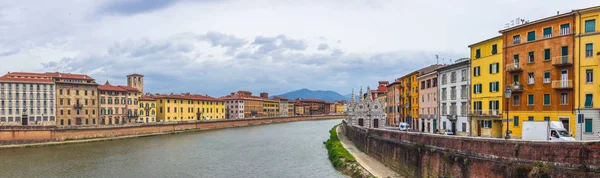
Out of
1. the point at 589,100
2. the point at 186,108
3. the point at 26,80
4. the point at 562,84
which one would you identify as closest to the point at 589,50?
the point at 562,84

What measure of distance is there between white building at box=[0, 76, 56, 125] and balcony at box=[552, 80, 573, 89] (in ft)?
256

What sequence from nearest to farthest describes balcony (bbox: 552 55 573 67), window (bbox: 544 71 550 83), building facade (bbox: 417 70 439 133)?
1. balcony (bbox: 552 55 573 67)
2. window (bbox: 544 71 550 83)
3. building facade (bbox: 417 70 439 133)

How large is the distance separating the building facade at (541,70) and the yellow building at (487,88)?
1735mm

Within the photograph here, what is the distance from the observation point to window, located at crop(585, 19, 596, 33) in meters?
27.8

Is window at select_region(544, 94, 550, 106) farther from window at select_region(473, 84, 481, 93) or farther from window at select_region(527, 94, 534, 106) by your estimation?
window at select_region(473, 84, 481, 93)

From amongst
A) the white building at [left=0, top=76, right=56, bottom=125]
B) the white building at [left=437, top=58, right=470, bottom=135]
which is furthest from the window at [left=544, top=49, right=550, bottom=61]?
the white building at [left=0, top=76, right=56, bottom=125]

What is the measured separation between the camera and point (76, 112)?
81.0 metres

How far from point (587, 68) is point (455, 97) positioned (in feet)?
54.7

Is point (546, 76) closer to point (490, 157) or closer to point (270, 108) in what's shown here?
point (490, 157)

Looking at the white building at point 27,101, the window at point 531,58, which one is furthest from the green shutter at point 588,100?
the white building at point 27,101

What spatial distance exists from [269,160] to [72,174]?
1925 centimetres

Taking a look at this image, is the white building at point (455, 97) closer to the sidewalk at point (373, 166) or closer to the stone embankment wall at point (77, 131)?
the sidewalk at point (373, 166)

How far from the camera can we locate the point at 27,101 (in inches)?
2940

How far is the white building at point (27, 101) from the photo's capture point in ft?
241
